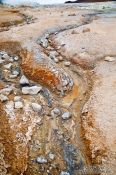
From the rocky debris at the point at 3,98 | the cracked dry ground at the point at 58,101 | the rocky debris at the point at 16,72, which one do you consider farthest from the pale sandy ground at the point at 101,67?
the rocky debris at the point at 3,98

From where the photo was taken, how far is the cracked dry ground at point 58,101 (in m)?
6.03

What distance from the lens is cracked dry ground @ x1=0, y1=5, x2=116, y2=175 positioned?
6.03 meters

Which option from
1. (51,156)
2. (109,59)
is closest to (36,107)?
(51,156)

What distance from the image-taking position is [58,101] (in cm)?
759

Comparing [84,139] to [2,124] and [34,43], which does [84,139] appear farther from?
[34,43]

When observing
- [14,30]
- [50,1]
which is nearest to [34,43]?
[14,30]

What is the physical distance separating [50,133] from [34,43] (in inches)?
160

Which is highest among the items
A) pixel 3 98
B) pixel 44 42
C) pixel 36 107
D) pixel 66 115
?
pixel 44 42

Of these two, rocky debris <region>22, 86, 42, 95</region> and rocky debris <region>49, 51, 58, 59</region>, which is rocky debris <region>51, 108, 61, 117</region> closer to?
rocky debris <region>22, 86, 42, 95</region>

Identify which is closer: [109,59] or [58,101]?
[58,101]

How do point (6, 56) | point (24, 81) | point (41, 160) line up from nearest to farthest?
point (41, 160)
point (24, 81)
point (6, 56)

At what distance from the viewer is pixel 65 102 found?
24.8 feet

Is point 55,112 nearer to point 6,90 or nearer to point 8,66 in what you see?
point 6,90

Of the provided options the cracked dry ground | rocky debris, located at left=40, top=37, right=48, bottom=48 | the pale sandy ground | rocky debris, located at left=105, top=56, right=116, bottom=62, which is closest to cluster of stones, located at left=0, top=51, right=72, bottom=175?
the cracked dry ground
